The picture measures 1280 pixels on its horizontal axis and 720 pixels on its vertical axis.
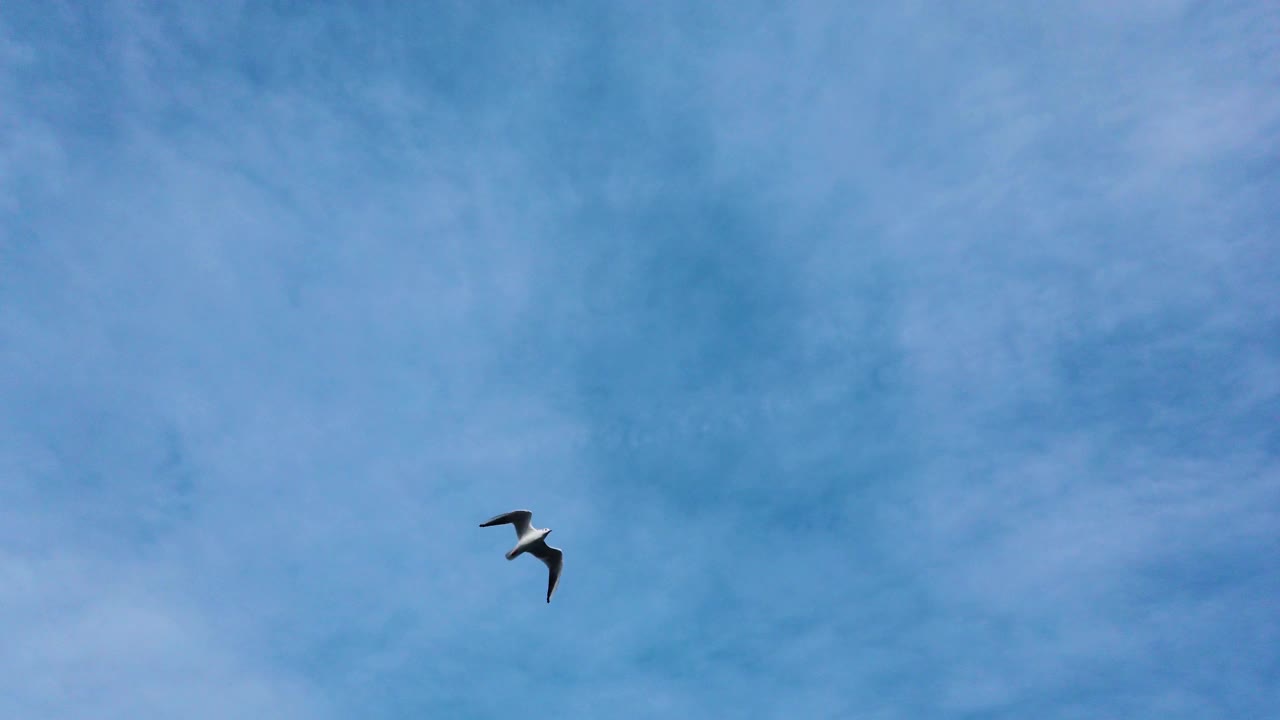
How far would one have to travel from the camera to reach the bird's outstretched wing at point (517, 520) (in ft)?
225

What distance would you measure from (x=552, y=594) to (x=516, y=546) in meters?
4.80

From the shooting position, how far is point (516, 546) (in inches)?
2687

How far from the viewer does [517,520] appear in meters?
69.4

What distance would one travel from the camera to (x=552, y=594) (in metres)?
69.4

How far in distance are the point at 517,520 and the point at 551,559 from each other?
4.17m

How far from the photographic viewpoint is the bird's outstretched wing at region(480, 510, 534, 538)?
225 feet

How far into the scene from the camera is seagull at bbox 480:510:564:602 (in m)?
68.3

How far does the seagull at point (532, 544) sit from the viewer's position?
6831 centimetres

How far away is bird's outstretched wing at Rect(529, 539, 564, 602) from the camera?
228ft

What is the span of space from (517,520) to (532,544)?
7.27 feet

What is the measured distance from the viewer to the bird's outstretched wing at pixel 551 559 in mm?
69562

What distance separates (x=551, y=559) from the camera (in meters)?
70.5

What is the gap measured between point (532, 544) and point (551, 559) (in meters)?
2.72

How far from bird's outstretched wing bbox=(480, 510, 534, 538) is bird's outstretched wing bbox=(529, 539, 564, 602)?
1.67m
